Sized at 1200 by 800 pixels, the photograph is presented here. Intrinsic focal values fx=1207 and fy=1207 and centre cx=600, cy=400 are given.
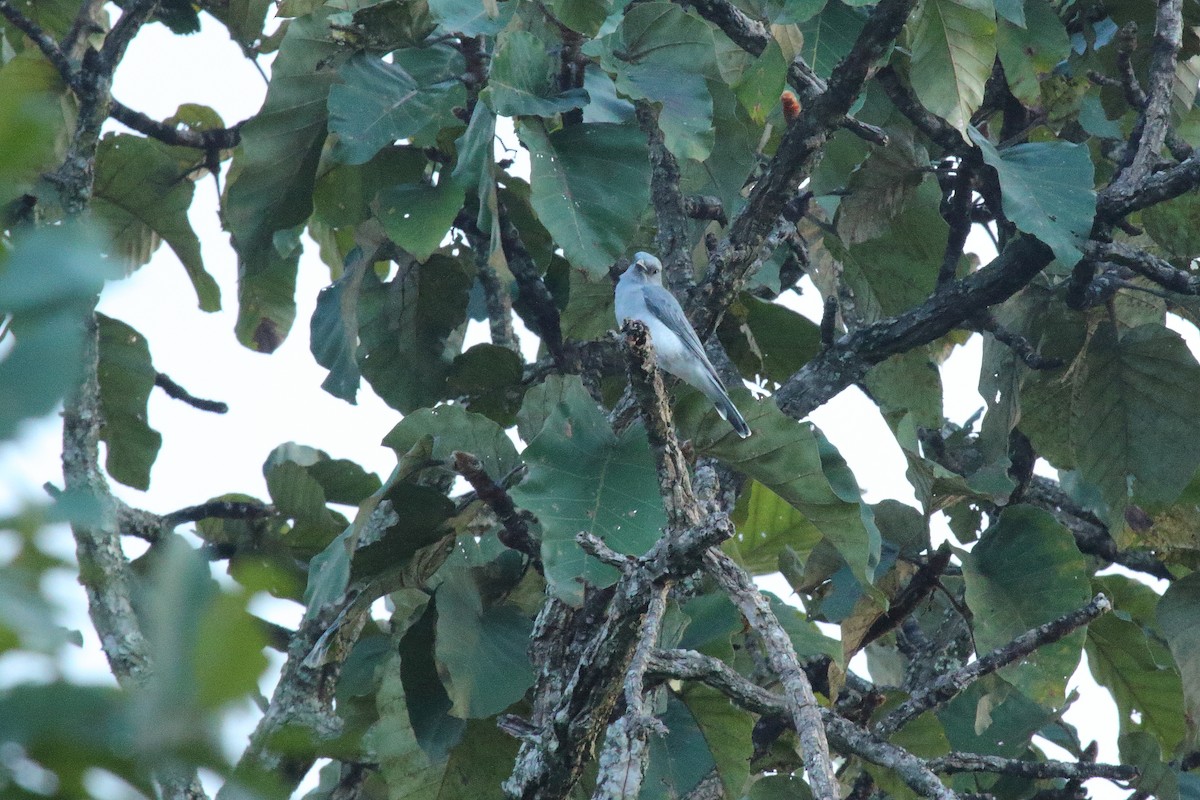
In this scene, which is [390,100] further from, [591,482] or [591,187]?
[591,482]

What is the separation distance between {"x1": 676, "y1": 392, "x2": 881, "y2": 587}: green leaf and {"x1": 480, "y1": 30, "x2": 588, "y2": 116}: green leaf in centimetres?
98

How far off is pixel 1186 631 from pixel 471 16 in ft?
9.18

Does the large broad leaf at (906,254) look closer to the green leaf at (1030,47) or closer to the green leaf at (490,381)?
the green leaf at (1030,47)

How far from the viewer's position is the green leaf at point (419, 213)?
3.64m

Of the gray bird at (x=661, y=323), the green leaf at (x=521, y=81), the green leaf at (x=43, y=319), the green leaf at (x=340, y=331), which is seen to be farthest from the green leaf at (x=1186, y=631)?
→ the green leaf at (x=43, y=319)

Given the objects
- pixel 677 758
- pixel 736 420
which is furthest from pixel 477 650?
pixel 736 420

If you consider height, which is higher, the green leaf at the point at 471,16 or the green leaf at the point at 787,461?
the green leaf at the point at 471,16

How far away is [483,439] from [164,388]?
1.42 meters

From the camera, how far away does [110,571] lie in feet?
9.78

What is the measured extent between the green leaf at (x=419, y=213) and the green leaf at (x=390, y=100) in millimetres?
158

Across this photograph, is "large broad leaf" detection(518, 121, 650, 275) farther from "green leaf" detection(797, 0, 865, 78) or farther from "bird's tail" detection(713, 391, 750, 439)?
"green leaf" detection(797, 0, 865, 78)

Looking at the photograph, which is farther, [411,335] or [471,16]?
[411,335]

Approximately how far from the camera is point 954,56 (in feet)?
11.5

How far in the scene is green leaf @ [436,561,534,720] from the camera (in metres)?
3.04
